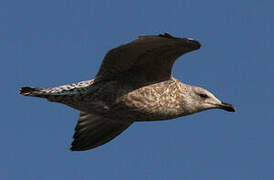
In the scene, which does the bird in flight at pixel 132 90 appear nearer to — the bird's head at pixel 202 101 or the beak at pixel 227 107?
the bird's head at pixel 202 101

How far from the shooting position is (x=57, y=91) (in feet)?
35.3

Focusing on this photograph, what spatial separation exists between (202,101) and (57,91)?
2543mm

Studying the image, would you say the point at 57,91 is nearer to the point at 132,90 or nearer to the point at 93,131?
the point at 132,90

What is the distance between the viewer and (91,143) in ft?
41.5

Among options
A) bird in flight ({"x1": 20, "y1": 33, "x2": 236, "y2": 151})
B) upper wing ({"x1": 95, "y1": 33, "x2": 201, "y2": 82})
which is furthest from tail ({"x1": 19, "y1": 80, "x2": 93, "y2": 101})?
upper wing ({"x1": 95, "y1": 33, "x2": 201, "y2": 82})

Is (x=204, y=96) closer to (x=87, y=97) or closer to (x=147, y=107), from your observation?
(x=147, y=107)

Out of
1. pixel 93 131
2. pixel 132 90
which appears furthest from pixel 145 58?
pixel 93 131

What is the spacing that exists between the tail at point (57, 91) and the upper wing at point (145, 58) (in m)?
0.29

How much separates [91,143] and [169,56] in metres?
3.06

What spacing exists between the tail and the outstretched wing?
5.26 ft

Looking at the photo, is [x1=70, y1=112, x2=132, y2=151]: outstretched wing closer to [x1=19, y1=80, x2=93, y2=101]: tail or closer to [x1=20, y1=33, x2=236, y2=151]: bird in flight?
[x1=20, y1=33, x2=236, y2=151]: bird in flight

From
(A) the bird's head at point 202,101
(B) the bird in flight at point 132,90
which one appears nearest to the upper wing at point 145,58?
(B) the bird in flight at point 132,90

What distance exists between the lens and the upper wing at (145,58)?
9.96 m

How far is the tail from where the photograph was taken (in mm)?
10664
